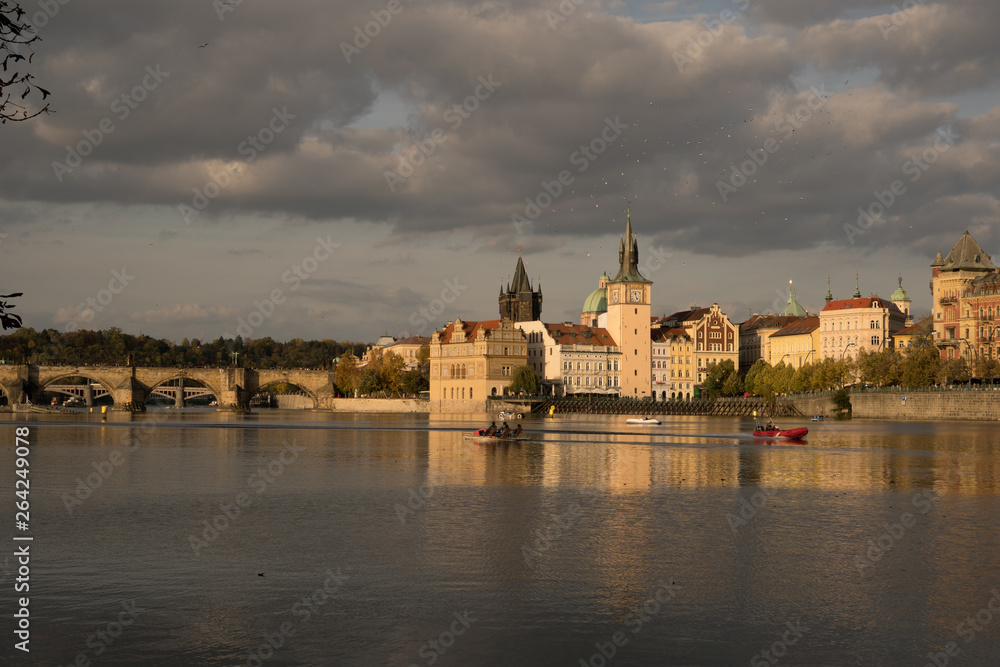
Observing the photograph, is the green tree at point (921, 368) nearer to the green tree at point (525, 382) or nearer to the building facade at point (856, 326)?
the building facade at point (856, 326)

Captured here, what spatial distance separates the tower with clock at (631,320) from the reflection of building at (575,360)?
1.95 m

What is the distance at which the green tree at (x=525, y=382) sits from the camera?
16362 centimetres

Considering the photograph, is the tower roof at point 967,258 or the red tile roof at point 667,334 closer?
the tower roof at point 967,258

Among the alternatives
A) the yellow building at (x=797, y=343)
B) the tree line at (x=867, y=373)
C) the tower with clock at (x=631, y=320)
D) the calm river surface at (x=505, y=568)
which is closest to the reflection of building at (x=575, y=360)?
the tower with clock at (x=631, y=320)

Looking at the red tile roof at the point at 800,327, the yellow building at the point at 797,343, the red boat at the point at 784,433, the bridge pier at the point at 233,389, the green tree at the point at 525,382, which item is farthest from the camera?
the red tile roof at the point at 800,327

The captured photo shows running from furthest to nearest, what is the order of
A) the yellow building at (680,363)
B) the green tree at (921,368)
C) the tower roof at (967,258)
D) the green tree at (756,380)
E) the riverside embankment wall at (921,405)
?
the yellow building at (680,363) < the green tree at (756,380) < the tower roof at (967,258) < the green tree at (921,368) < the riverside embankment wall at (921,405)

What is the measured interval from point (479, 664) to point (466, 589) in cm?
422

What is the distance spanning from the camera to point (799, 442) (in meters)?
67.9

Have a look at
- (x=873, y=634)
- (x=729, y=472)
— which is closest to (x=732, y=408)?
(x=729, y=472)

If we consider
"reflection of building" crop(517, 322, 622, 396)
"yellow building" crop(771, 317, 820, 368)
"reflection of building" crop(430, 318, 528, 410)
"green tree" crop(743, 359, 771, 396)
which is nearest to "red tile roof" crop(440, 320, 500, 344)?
"reflection of building" crop(430, 318, 528, 410)

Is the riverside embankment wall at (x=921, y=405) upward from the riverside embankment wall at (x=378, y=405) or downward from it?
upward

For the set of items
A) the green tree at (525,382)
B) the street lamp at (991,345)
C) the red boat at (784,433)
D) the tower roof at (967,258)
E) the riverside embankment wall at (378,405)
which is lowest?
the riverside embankment wall at (378,405)

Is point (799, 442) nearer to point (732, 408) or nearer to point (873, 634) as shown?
point (873, 634)

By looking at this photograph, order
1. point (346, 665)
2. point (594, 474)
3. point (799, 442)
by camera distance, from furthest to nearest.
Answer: point (799, 442) → point (594, 474) → point (346, 665)
